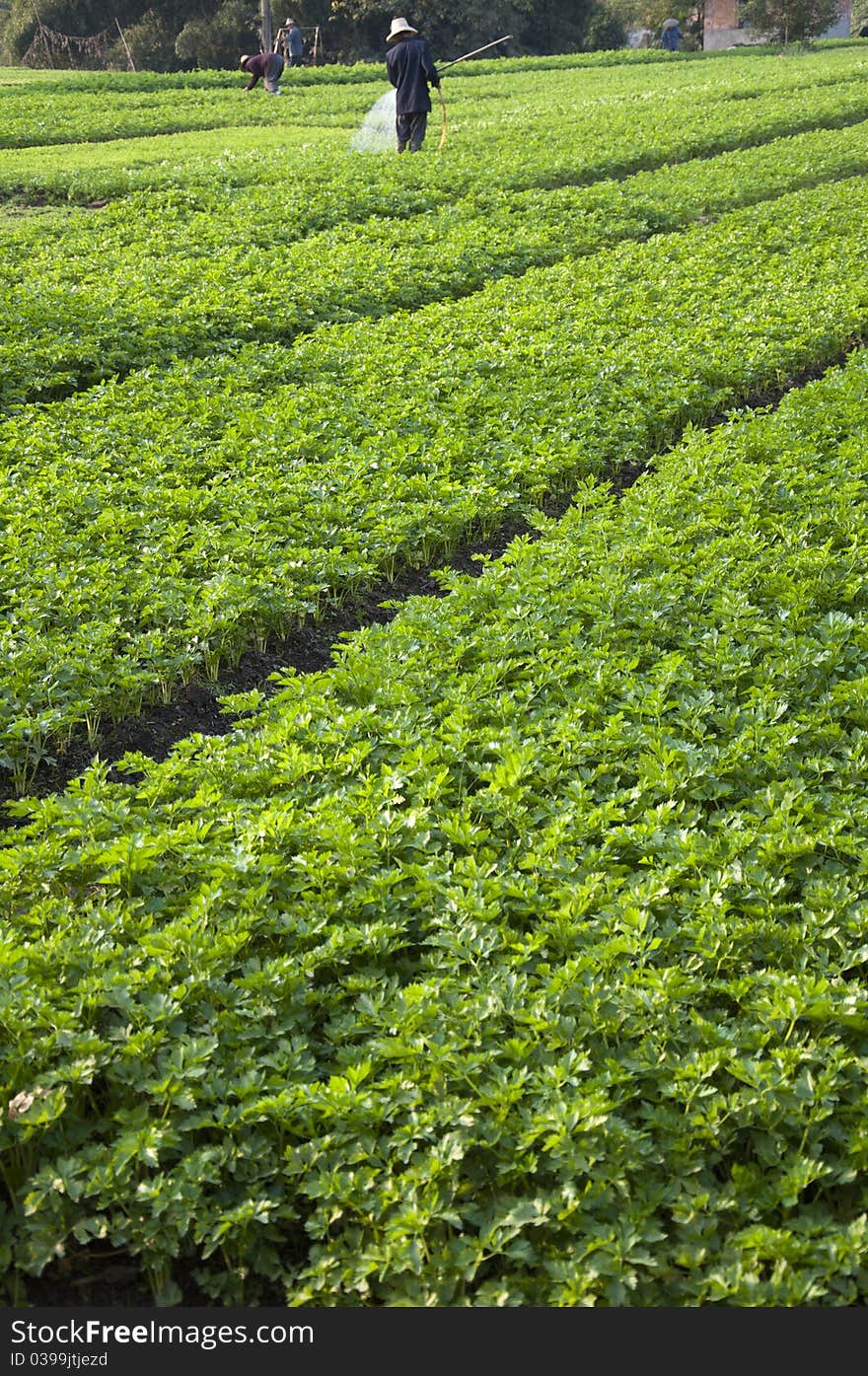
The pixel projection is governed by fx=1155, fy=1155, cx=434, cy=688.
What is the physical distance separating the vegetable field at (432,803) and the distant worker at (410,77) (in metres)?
10.2

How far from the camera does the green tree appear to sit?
52.2m

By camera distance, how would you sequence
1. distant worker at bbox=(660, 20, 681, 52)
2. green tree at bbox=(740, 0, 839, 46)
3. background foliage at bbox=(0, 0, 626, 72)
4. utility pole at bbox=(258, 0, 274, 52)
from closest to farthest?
utility pole at bbox=(258, 0, 274, 52) < background foliage at bbox=(0, 0, 626, 72) < green tree at bbox=(740, 0, 839, 46) < distant worker at bbox=(660, 20, 681, 52)

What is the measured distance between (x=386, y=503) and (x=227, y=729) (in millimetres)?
2304

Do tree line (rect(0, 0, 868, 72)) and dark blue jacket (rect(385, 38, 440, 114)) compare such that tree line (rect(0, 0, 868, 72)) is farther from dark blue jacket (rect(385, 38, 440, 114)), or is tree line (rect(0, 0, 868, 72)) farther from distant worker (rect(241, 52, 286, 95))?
dark blue jacket (rect(385, 38, 440, 114))

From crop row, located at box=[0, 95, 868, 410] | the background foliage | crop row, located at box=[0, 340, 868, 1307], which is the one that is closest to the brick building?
the background foliage

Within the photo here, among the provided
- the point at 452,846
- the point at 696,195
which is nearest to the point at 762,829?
the point at 452,846

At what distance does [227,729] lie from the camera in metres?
6.07

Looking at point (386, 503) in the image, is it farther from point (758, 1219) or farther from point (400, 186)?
point (400, 186)

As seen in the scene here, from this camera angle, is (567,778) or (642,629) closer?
(567,778)

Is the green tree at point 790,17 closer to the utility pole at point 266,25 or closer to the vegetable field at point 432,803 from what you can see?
the utility pole at point 266,25

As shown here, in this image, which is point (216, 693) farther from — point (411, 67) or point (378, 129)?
point (378, 129)

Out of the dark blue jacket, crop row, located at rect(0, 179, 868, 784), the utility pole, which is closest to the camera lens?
crop row, located at rect(0, 179, 868, 784)

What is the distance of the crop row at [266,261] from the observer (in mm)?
10898

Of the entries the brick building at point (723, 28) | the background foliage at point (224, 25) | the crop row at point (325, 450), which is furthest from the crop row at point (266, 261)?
the brick building at point (723, 28)
